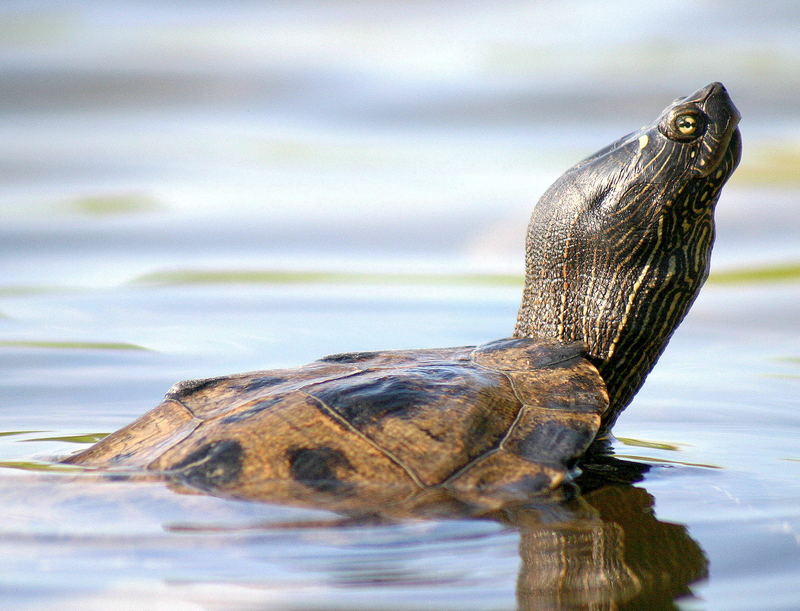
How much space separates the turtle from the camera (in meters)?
2.80

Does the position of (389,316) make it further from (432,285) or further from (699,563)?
(699,563)

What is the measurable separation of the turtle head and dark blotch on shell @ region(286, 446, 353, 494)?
987 millimetres

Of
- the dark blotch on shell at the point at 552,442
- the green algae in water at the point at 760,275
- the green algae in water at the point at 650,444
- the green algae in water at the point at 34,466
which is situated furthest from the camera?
→ the green algae in water at the point at 760,275

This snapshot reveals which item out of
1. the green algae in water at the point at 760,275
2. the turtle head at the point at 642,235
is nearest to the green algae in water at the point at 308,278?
the green algae in water at the point at 760,275

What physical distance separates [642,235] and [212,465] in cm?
149

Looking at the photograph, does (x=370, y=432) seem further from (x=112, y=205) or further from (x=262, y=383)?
(x=112, y=205)

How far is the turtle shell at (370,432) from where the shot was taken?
278 centimetres

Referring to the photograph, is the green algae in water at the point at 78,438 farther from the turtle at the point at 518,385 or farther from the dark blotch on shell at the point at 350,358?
the dark blotch on shell at the point at 350,358

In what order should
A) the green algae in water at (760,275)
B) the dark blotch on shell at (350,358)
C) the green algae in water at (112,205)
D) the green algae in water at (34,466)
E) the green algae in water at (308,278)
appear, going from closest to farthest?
the green algae in water at (34,466)
the dark blotch on shell at (350,358)
the green algae in water at (760,275)
the green algae in water at (308,278)
the green algae in water at (112,205)

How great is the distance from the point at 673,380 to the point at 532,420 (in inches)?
71.9

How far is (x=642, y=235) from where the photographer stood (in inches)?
135

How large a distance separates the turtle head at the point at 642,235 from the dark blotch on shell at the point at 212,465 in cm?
119

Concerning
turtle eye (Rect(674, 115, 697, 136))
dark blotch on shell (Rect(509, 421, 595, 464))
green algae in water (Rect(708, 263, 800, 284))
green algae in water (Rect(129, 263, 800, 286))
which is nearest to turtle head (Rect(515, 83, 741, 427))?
turtle eye (Rect(674, 115, 697, 136))

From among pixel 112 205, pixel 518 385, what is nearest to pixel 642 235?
pixel 518 385
